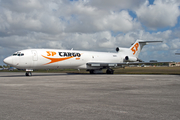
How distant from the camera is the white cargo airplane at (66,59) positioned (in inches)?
942

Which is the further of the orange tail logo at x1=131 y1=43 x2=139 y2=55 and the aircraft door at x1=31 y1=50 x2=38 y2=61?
the orange tail logo at x1=131 y1=43 x2=139 y2=55

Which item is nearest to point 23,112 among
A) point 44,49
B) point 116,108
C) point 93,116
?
point 93,116

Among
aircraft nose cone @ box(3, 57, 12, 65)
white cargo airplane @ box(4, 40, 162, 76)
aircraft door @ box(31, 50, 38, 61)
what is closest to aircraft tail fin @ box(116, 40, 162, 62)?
white cargo airplane @ box(4, 40, 162, 76)

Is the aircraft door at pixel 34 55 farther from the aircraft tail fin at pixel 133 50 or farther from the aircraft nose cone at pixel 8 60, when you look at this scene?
the aircraft tail fin at pixel 133 50

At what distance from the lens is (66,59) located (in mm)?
27891

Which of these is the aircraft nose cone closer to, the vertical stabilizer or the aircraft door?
the aircraft door

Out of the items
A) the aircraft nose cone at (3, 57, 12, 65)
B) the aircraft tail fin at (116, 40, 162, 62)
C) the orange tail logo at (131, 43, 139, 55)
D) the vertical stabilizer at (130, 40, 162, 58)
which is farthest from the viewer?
the orange tail logo at (131, 43, 139, 55)

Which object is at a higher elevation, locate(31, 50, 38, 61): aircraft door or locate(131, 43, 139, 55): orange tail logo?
locate(131, 43, 139, 55): orange tail logo

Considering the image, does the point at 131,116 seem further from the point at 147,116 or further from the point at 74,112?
the point at 74,112

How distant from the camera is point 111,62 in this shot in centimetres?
3634

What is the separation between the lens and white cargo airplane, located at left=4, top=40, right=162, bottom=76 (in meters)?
23.9

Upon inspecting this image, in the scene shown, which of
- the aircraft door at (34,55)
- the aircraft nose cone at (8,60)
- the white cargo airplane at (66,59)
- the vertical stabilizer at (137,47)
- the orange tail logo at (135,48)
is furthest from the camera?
the orange tail logo at (135,48)

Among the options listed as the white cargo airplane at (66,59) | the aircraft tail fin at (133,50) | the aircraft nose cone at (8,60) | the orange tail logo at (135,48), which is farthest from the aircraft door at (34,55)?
the orange tail logo at (135,48)

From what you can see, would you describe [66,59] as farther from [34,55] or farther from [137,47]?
[137,47]
